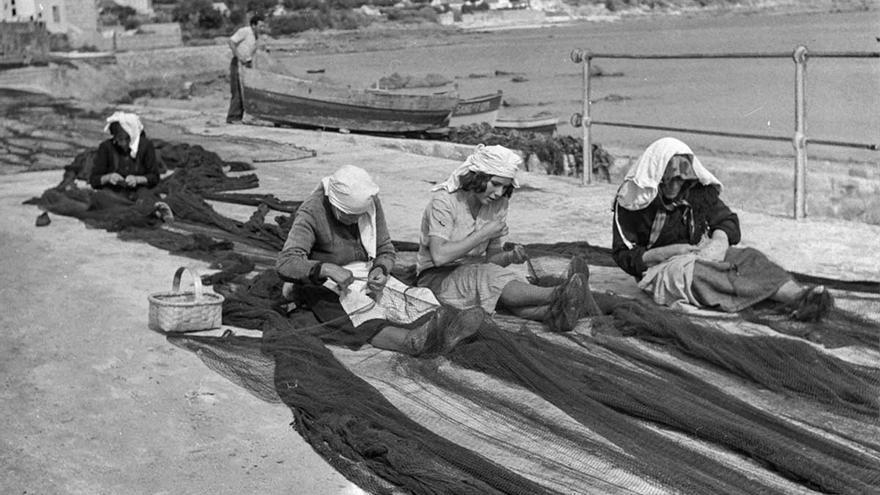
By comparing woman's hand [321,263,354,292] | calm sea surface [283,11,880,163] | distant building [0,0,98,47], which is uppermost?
distant building [0,0,98,47]

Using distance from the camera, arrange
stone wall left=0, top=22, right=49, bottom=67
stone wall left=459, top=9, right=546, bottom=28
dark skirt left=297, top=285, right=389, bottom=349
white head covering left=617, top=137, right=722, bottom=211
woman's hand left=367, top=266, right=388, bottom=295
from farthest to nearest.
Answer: stone wall left=459, top=9, right=546, bottom=28
stone wall left=0, top=22, right=49, bottom=67
white head covering left=617, top=137, right=722, bottom=211
woman's hand left=367, top=266, right=388, bottom=295
dark skirt left=297, top=285, right=389, bottom=349

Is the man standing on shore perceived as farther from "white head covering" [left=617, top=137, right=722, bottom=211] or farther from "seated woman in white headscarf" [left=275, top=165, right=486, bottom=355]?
"white head covering" [left=617, top=137, right=722, bottom=211]

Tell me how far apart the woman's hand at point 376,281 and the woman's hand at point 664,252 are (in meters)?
1.35

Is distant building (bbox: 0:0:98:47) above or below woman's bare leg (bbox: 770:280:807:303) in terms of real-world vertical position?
above

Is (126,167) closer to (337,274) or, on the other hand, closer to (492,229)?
(337,274)

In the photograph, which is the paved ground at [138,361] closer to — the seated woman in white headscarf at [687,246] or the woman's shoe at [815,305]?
the seated woman in white headscarf at [687,246]

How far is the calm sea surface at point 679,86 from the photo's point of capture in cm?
2391

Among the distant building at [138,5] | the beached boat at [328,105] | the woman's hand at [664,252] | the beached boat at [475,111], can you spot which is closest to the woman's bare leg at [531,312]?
the woman's hand at [664,252]

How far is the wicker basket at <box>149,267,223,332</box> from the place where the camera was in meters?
5.55

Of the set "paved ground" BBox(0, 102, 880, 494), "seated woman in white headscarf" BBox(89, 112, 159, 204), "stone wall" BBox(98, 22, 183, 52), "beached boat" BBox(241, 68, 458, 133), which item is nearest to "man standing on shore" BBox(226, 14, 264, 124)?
"beached boat" BBox(241, 68, 458, 133)

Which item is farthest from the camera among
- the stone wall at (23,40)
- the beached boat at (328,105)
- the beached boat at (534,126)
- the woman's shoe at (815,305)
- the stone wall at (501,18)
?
the stone wall at (501,18)

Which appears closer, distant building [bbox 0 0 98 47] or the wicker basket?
the wicker basket

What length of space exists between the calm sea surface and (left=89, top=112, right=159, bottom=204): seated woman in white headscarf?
6.13 m

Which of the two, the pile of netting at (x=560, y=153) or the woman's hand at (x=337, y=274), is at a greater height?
the woman's hand at (x=337, y=274)
